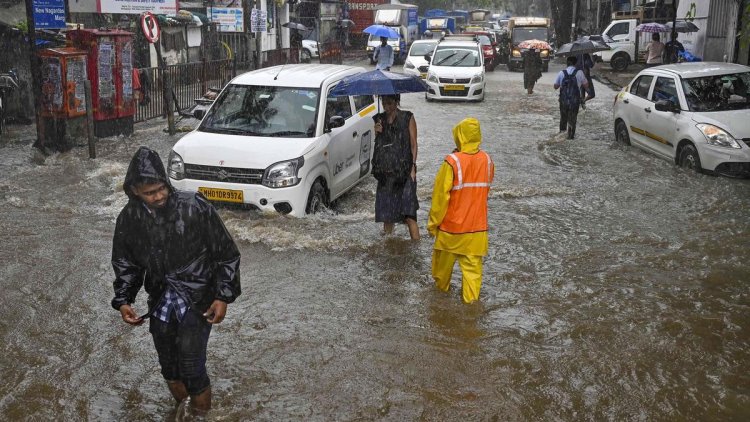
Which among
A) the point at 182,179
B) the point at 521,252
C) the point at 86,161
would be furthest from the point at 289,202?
the point at 86,161

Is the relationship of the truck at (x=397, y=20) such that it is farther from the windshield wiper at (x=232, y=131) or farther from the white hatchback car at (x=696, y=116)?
the windshield wiper at (x=232, y=131)

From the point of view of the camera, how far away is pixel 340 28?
46.1 metres

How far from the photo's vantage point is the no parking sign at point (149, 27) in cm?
1519

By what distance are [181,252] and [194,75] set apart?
14685 mm

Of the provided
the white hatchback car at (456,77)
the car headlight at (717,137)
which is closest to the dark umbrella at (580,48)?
the white hatchback car at (456,77)

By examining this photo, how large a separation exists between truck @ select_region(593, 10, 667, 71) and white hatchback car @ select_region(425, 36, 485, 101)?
11046mm

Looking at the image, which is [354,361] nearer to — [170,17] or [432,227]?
[432,227]

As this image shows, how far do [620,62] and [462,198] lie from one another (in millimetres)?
28677

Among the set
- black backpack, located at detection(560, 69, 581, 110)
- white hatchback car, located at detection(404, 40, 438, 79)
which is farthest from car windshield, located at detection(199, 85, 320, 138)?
white hatchback car, located at detection(404, 40, 438, 79)

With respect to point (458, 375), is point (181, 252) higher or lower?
higher

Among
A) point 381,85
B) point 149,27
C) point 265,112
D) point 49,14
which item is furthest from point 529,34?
point 381,85

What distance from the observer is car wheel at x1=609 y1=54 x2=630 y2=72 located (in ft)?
107

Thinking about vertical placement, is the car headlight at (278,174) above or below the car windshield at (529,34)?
below

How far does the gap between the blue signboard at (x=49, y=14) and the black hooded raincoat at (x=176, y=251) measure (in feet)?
33.3
